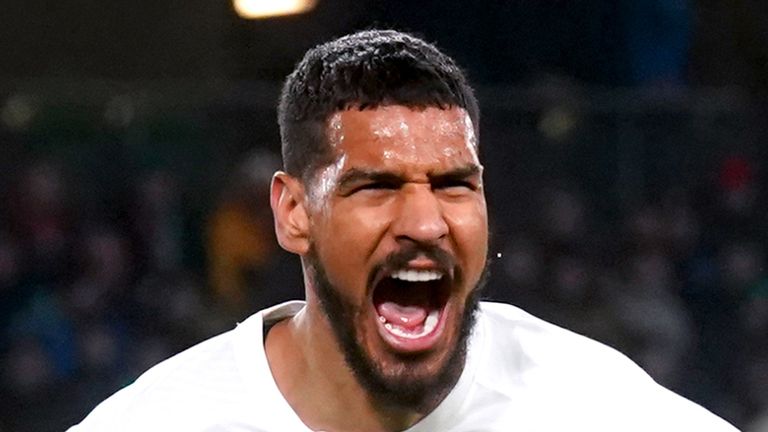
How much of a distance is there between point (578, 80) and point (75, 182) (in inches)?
52.6

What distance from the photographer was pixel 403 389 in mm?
1623

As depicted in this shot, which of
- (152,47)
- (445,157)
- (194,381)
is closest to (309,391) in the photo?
(194,381)

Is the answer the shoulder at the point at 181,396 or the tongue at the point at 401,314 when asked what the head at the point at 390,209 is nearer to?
the tongue at the point at 401,314

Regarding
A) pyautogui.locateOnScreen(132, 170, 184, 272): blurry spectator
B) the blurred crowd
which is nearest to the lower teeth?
the blurred crowd

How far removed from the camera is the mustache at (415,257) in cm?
157

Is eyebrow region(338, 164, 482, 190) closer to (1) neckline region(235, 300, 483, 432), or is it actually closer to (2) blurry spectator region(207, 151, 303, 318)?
(1) neckline region(235, 300, 483, 432)

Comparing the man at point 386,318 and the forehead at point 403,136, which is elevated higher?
the forehead at point 403,136

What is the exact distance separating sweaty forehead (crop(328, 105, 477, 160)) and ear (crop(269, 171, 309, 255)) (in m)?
0.10

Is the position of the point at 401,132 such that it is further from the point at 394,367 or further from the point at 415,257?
the point at 394,367

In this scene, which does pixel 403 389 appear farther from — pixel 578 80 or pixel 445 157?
pixel 578 80

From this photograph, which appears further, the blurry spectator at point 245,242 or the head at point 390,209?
the blurry spectator at point 245,242

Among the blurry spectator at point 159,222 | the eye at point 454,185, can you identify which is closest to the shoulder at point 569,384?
the eye at point 454,185

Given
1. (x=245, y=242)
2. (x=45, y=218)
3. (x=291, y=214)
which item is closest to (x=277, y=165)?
(x=245, y=242)

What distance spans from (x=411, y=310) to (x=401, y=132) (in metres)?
0.23
